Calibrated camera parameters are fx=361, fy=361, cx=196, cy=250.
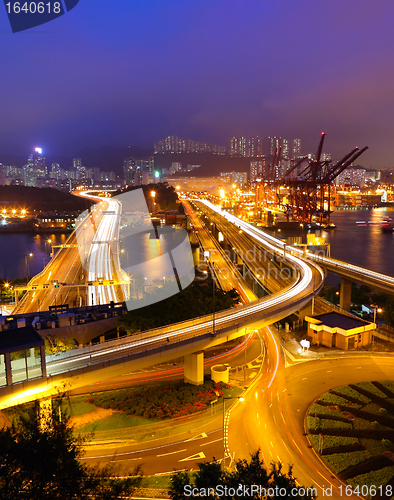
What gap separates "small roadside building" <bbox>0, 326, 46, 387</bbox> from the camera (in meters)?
3.04

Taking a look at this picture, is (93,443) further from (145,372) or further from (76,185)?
(76,185)

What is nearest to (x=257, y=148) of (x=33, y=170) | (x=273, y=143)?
(x=273, y=143)

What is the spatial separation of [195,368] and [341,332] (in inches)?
105

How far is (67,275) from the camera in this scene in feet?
36.7

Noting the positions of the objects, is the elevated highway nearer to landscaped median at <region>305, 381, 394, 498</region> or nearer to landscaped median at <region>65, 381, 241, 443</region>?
landscaped median at <region>65, 381, 241, 443</region>

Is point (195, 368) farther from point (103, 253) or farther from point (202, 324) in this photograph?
point (103, 253)

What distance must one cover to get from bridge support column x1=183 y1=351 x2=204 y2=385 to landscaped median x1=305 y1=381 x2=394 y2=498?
4.51ft

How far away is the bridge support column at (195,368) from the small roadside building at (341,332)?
244 cm

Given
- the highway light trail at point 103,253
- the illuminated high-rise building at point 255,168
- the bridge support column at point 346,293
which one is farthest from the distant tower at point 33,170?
the bridge support column at point 346,293

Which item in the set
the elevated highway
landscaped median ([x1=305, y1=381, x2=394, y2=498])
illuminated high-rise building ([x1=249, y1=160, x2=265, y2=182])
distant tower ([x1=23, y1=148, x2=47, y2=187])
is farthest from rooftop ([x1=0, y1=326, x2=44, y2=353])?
illuminated high-rise building ([x1=249, y1=160, x2=265, y2=182])

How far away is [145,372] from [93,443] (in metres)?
1.59

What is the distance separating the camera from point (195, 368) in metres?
4.62

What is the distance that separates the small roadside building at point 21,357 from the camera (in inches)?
120

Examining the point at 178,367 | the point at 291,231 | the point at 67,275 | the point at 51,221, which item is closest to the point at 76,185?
the point at 51,221
